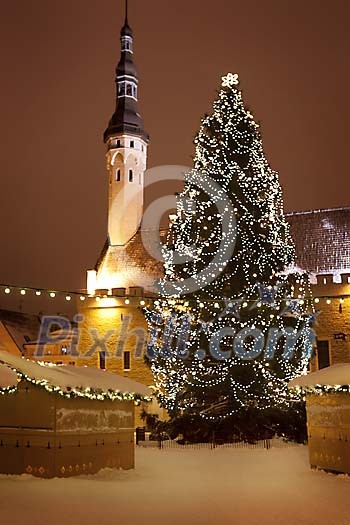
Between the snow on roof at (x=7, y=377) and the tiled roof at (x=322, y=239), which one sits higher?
the tiled roof at (x=322, y=239)

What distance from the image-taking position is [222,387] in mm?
20297

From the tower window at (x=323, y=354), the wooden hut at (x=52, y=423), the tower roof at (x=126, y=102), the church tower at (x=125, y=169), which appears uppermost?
the tower roof at (x=126, y=102)

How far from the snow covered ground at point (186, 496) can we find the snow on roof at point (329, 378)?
68.9 inches

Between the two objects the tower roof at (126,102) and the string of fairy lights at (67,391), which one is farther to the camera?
the tower roof at (126,102)

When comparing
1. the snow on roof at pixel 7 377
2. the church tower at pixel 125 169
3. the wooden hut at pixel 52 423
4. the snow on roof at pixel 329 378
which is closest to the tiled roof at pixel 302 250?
the church tower at pixel 125 169

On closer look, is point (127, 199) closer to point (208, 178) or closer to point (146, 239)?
point (146, 239)

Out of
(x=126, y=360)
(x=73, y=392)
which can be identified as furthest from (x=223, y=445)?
(x=126, y=360)

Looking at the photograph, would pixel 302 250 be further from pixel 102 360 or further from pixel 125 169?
pixel 102 360

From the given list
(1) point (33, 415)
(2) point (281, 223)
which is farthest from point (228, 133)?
(1) point (33, 415)

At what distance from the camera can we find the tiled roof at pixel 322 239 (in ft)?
98.9

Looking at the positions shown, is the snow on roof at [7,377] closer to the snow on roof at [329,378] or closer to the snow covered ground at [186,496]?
the snow covered ground at [186,496]

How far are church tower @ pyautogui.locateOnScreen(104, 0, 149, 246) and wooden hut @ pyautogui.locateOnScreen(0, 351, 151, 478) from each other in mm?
21427

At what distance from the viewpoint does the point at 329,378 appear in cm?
1328

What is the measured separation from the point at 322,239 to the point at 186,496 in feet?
73.5
